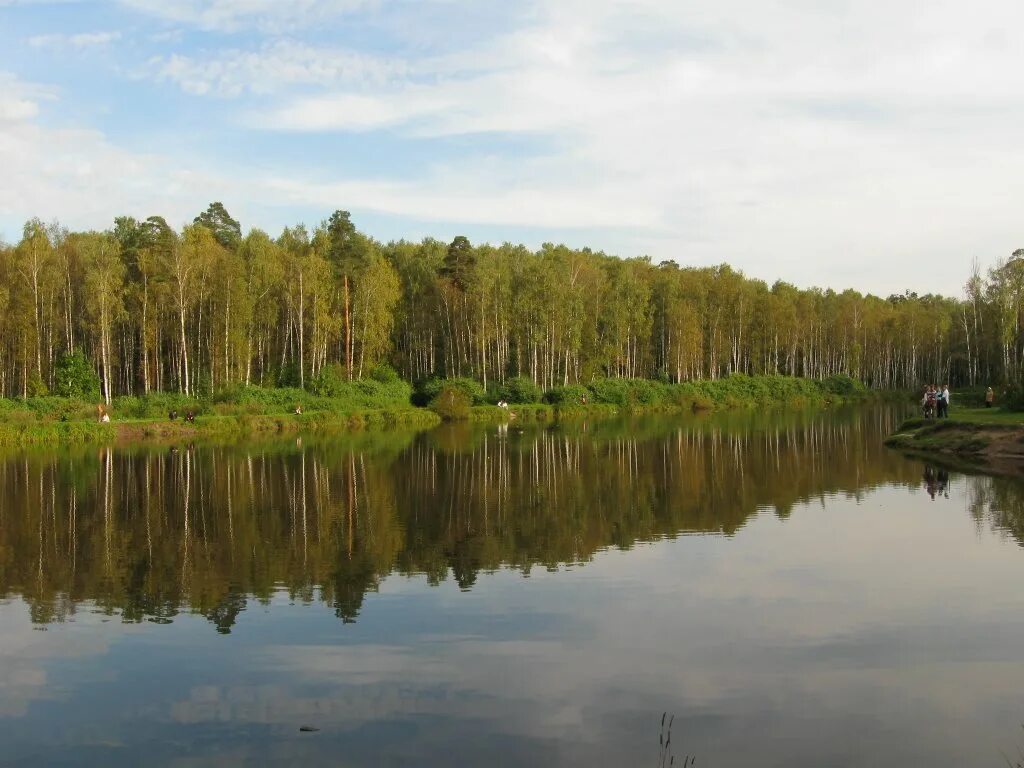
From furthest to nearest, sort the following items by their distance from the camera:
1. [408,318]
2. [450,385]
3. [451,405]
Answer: [408,318] < [450,385] < [451,405]

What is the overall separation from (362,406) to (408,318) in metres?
20.3

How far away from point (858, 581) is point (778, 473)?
16.9 metres

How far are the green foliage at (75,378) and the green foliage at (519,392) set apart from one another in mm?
30951

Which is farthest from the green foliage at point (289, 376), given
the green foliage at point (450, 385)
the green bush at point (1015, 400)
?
the green bush at point (1015, 400)

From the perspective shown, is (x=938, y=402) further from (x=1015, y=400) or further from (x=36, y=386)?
(x=36, y=386)

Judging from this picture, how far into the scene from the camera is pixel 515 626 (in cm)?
1357

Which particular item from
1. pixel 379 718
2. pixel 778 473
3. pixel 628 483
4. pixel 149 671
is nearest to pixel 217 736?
pixel 379 718

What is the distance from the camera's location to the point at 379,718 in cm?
1020

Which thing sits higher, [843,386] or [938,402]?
[938,402]

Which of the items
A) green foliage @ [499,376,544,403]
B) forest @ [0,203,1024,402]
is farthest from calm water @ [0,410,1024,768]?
green foliage @ [499,376,544,403]

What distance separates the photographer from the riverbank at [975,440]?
108ft

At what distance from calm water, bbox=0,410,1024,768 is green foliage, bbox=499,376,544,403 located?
44907 mm

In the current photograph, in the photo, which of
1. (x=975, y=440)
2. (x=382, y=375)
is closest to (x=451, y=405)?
(x=382, y=375)

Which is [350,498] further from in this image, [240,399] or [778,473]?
[240,399]
